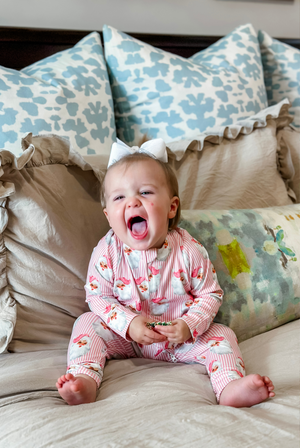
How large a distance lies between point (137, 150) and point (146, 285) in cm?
36

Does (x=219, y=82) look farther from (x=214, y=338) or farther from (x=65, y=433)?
(x=65, y=433)

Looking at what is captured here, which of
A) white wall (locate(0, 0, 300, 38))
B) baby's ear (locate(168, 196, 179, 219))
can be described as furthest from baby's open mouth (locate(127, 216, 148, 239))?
white wall (locate(0, 0, 300, 38))

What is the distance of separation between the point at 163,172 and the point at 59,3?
1.07 meters

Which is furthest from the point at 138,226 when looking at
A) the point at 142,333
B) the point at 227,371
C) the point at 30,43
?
the point at 30,43

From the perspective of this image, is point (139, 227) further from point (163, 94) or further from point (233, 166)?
point (163, 94)

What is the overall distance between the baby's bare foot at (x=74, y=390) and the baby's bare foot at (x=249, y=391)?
27 centimetres

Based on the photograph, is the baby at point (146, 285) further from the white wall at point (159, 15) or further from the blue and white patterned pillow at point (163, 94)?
the white wall at point (159, 15)

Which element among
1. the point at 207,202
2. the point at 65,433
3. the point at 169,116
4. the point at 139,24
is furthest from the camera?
the point at 139,24

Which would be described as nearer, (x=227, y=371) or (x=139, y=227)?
(x=227, y=371)

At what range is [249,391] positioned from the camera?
2.44 ft

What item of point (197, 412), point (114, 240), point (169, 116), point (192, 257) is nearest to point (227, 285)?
point (192, 257)

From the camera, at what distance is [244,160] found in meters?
1.37

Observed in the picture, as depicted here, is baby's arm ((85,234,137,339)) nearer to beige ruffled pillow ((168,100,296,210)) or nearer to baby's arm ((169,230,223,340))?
baby's arm ((169,230,223,340))

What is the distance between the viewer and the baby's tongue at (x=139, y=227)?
3.12 ft
